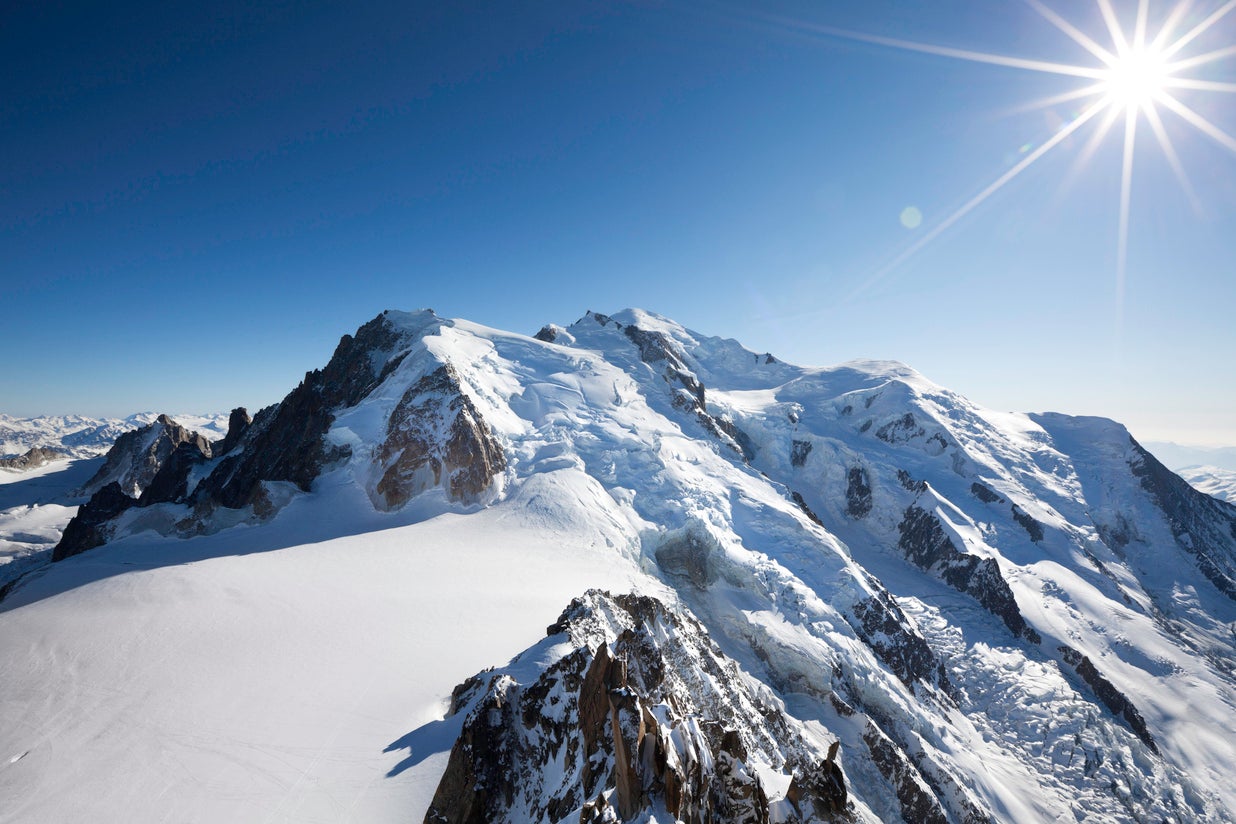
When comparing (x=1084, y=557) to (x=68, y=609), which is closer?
(x=68, y=609)

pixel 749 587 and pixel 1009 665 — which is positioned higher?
pixel 749 587

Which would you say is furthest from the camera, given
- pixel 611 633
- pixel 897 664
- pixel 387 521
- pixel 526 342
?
→ pixel 526 342

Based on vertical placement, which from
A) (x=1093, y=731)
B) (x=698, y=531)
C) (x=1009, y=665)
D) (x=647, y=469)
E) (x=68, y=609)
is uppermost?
(x=647, y=469)

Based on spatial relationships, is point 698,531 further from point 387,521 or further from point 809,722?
point 387,521

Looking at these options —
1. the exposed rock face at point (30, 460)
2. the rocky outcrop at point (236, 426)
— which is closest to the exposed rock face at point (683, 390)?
the rocky outcrop at point (236, 426)

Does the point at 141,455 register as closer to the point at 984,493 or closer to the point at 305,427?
the point at 305,427

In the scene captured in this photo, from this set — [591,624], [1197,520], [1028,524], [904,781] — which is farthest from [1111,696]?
[1197,520]

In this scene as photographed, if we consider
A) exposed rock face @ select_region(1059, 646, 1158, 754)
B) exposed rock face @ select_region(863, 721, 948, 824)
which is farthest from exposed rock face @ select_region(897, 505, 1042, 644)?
exposed rock face @ select_region(863, 721, 948, 824)

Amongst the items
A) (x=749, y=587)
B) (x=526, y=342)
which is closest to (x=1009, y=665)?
(x=749, y=587)
